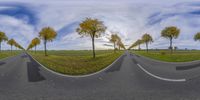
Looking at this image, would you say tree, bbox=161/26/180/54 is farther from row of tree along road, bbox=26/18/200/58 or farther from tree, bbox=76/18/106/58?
tree, bbox=76/18/106/58

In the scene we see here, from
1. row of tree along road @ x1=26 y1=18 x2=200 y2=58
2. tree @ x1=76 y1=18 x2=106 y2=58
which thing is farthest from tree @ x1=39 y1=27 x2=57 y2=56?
tree @ x1=76 y1=18 x2=106 y2=58

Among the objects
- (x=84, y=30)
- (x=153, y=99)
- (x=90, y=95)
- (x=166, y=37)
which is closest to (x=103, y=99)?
(x=90, y=95)

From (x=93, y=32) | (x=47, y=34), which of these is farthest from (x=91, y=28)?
(x=47, y=34)

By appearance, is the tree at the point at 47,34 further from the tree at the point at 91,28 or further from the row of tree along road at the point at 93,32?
the tree at the point at 91,28

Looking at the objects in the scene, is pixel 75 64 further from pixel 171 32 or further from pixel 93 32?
pixel 171 32

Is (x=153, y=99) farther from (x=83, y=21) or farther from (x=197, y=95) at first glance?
(x=83, y=21)

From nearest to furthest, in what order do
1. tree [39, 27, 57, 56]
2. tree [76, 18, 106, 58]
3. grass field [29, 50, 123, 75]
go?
grass field [29, 50, 123, 75], tree [76, 18, 106, 58], tree [39, 27, 57, 56]

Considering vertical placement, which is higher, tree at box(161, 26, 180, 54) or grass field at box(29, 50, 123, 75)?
tree at box(161, 26, 180, 54)

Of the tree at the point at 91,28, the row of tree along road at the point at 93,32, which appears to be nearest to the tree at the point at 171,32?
the row of tree along road at the point at 93,32

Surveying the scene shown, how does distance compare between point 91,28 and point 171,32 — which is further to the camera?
point 171,32

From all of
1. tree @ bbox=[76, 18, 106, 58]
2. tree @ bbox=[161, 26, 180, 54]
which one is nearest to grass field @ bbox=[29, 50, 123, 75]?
tree @ bbox=[76, 18, 106, 58]

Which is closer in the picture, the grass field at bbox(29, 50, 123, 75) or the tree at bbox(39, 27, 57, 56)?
the grass field at bbox(29, 50, 123, 75)

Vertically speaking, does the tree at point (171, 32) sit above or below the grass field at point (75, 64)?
above

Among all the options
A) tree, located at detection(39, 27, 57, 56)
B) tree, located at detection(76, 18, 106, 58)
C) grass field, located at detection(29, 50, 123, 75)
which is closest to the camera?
grass field, located at detection(29, 50, 123, 75)
